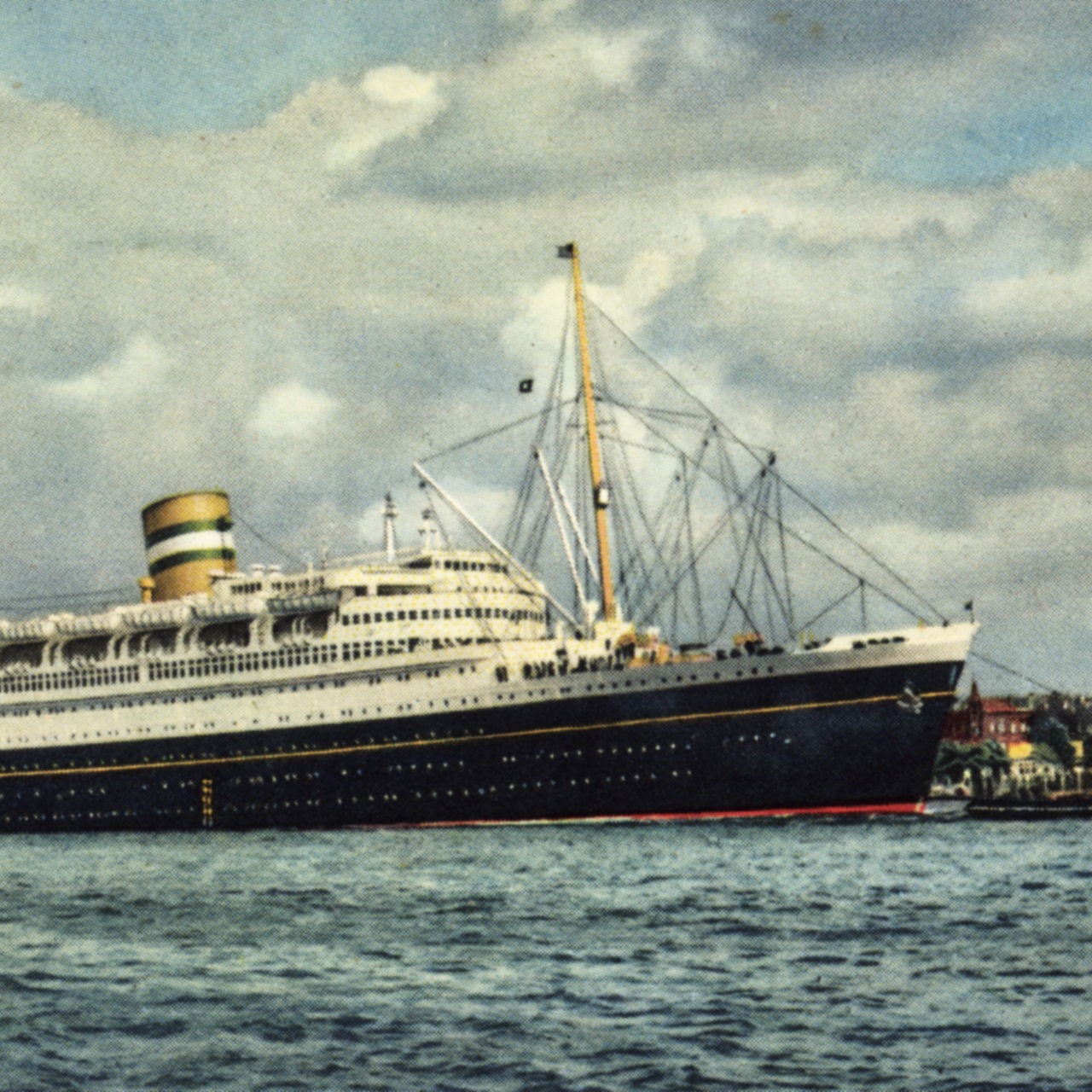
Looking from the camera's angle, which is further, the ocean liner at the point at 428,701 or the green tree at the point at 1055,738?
the green tree at the point at 1055,738

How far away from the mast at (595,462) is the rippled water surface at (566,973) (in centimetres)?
1702

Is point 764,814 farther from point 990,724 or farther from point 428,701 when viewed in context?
point 990,724

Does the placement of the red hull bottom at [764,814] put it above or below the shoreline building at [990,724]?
below

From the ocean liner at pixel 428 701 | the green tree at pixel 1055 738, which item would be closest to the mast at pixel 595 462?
the ocean liner at pixel 428 701

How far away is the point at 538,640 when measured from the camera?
171 ft

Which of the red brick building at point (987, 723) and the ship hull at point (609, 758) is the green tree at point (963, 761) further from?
the ship hull at point (609, 758)

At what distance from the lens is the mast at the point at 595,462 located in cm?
5431

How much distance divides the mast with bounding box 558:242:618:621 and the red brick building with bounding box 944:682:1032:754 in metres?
Answer: 54.9

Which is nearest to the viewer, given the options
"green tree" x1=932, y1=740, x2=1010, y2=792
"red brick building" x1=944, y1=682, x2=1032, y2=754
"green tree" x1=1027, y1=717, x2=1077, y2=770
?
"green tree" x1=932, y1=740, x2=1010, y2=792

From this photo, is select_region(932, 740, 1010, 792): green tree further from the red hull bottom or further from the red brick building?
the red hull bottom

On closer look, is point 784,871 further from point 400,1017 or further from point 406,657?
point 406,657

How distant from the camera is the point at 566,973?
70.6ft

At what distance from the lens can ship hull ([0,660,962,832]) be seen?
151 feet

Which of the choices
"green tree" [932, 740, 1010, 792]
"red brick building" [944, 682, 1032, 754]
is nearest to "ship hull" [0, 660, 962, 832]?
"green tree" [932, 740, 1010, 792]
